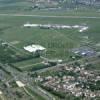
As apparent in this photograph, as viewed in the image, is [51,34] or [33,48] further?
[51,34]

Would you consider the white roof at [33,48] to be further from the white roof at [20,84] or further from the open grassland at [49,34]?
the white roof at [20,84]

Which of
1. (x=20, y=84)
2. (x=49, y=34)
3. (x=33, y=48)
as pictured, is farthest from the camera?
(x=49, y=34)

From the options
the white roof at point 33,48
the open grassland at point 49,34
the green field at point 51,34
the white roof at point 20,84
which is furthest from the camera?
the open grassland at point 49,34

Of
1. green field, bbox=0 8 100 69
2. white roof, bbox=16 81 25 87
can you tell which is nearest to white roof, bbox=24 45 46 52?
green field, bbox=0 8 100 69

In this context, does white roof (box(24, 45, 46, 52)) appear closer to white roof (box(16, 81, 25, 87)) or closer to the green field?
the green field

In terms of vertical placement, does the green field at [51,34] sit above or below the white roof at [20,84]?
above

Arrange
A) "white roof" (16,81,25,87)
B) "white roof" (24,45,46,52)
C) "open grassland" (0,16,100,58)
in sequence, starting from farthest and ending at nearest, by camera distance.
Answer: "open grassland" (0,16,100,58), "white roof" (24,45,46,52), "white roof" (16,81,25,87)

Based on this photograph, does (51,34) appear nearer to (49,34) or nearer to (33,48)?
(49,34)

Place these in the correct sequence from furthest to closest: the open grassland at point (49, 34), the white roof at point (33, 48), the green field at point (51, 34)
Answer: the open grassland at point (49, 34) < the green field at point (51, 34) < the white roof at point (33, 48)

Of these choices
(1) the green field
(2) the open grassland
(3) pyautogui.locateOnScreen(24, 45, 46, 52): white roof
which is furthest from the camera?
(2) the open grassland

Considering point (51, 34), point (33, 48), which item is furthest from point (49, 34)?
point (33, 48)

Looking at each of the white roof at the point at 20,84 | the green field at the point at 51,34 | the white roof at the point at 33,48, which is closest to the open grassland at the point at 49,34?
the green field at the point at 51,34

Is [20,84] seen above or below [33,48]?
below
